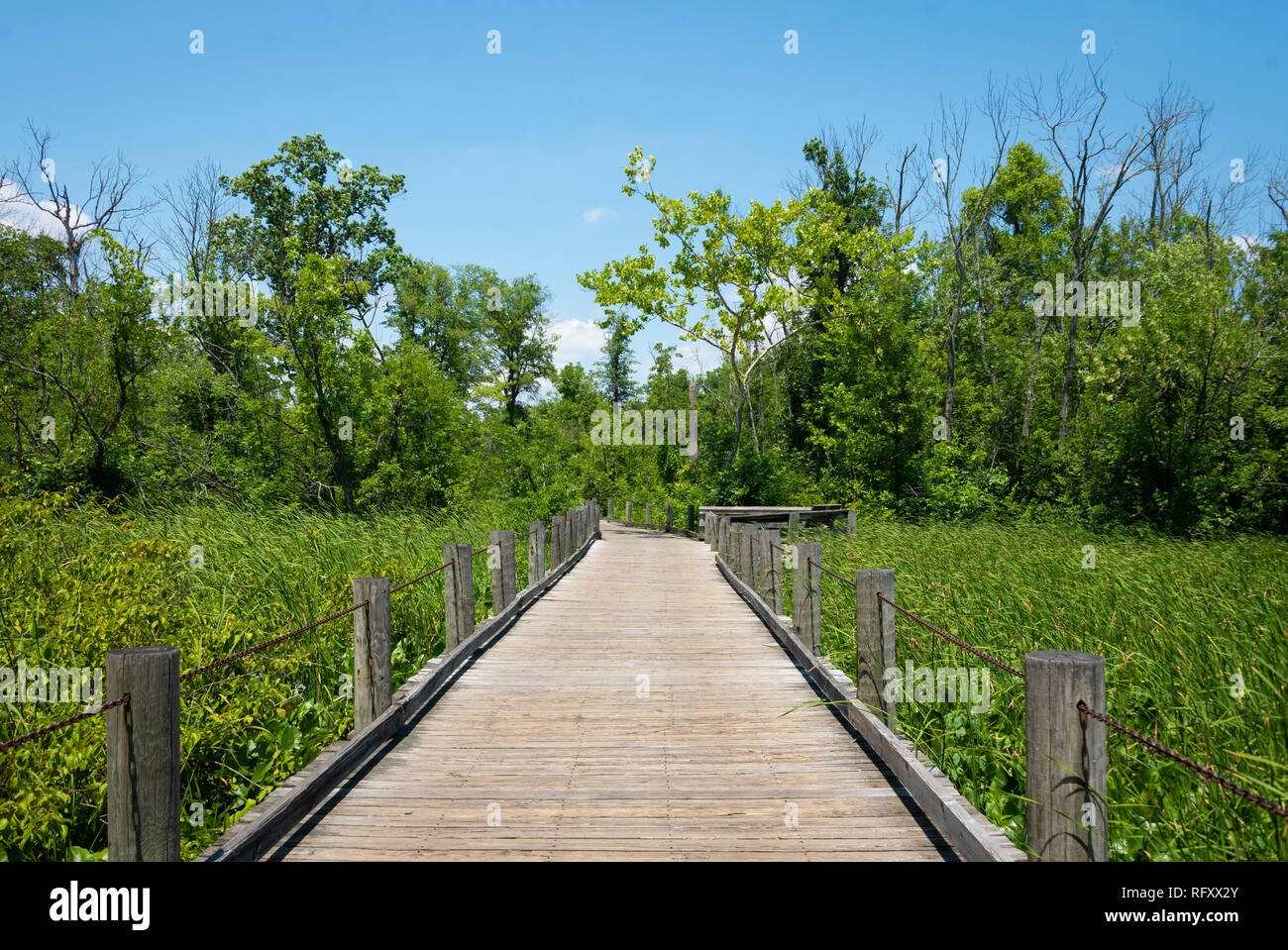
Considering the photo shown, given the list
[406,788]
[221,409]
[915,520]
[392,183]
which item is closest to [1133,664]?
[406,788]

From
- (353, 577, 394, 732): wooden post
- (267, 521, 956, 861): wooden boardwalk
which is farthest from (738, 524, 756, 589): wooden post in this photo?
(353, 577, 394, 732): wooden post

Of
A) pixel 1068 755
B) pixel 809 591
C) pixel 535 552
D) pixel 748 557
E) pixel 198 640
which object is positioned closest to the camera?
pixel 1068 755

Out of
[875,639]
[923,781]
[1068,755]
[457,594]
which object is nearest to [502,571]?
[457,594]

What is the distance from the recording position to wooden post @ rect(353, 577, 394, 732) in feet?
16.8

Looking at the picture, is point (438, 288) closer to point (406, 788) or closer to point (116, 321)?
point (116, 321)

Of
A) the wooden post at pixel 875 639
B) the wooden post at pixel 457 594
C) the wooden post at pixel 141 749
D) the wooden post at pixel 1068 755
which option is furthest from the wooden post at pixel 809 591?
the wooden post at pixel 141 749

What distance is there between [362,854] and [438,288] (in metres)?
45.6

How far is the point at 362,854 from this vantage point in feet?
11.7

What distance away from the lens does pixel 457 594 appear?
24.1 feet

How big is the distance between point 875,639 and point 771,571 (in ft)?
14.7

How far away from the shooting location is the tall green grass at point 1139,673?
12.3 feet

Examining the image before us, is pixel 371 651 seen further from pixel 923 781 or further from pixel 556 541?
pixel 556 541

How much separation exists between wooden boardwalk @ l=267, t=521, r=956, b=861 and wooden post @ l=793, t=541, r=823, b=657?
38 cm

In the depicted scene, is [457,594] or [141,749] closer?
[141,749]
